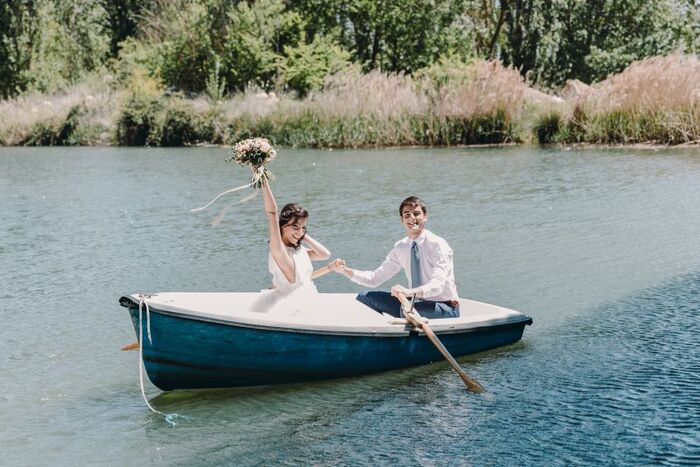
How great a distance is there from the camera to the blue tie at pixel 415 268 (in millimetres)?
7402

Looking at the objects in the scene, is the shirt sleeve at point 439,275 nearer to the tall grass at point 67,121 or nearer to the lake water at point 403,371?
the lake water at point 403,371

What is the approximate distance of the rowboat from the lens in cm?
624

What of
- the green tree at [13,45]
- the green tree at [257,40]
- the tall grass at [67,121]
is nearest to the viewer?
the tall grass at [67,121]

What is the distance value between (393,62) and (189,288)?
3043 centimetres

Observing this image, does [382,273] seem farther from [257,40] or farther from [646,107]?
[257,40]

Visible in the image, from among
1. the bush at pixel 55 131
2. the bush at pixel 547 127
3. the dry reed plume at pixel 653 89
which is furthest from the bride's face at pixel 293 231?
the bush at pixel 55 131

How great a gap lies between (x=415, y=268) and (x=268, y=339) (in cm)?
148

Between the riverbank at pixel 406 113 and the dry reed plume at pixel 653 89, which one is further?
the riverbank at pixel 406 113

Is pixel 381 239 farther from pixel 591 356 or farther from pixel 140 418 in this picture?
pixel 140 418

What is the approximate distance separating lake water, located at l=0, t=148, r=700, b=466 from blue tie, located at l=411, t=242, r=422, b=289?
64cm

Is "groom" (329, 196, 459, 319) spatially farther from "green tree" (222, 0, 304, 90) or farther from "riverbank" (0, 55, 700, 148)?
"green tree" (222, 0, 304, 90)

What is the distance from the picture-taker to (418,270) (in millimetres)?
7449

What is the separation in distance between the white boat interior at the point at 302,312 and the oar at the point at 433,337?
0.30 feet

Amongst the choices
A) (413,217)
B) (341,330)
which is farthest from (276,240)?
(413,217)
